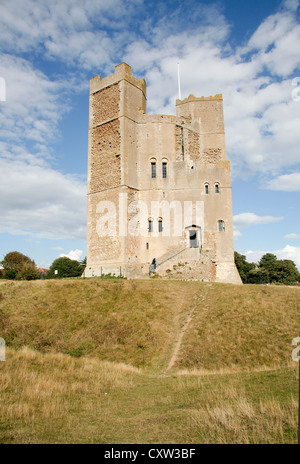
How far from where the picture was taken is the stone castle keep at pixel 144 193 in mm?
30703

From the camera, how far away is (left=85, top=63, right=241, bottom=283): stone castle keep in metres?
30.7

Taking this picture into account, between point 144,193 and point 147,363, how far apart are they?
771 inches

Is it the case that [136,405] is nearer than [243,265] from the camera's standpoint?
Yes

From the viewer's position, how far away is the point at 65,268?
2202 inches

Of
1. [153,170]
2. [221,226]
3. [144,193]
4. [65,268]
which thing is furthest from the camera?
[65,268]

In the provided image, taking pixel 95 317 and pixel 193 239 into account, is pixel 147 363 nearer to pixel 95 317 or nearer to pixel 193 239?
pixel 95 317

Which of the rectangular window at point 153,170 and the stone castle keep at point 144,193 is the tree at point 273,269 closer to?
the stone castle keep at point 144,193

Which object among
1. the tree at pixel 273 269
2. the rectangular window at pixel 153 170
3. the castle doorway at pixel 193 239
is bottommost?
the tree at pixel 273 269

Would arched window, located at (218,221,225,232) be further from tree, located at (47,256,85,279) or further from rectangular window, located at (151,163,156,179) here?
tree, located at (47,256,85,279)

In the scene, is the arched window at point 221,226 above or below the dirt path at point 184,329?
above

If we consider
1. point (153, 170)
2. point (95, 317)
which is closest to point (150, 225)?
point (153, 170)

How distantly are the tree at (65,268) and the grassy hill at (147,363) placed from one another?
31537mm

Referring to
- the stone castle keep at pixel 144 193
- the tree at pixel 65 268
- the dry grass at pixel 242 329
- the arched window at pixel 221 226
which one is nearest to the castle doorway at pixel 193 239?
the stone castle keep at pixel 144 193

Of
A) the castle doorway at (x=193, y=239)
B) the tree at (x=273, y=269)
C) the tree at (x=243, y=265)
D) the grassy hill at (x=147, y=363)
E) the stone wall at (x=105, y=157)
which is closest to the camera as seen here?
the grassy hill at (x=147, y=363)
